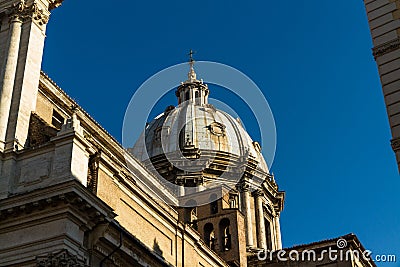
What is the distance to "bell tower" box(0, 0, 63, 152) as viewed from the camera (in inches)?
803

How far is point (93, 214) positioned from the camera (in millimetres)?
17812

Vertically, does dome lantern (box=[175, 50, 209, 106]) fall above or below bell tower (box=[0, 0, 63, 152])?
above

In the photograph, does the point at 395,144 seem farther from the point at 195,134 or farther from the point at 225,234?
the point at 195,134

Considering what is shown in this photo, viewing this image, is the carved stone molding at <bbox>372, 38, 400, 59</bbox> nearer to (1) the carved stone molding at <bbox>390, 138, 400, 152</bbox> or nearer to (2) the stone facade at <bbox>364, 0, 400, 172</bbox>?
(2) the stone facade at <bbox>364, 0, 400, 172</bbox>

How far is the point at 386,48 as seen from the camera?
1243 centimetres

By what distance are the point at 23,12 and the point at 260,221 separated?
3045 centimetres

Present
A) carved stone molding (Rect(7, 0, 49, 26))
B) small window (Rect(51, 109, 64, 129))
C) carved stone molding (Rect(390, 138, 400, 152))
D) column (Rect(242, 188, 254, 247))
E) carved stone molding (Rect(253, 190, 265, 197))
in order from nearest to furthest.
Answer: carved stone molding (Rect(390, 138, 400, 152))
carved stone molding (Rect(7, 0, 49, 26))
small window (Rect(51, 109, 64, 129))
column (Rect(242, 188, 254, 247))
carved stone molding (Rect(253, 190, 265, 197))

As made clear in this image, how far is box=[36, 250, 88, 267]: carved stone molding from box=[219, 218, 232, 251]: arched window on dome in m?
16.8

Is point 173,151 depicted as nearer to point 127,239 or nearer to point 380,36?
point 127,239

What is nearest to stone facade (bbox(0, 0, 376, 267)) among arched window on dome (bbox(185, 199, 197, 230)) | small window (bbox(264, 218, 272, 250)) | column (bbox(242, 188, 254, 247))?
arched window on dome (bbox(185, 199, 197, 230))

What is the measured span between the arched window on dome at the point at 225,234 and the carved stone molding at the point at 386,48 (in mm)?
21441

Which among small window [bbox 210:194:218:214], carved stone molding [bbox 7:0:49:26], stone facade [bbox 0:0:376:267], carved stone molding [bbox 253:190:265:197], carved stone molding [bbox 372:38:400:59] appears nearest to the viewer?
carved stone molding [bbox 372:38:400:59]

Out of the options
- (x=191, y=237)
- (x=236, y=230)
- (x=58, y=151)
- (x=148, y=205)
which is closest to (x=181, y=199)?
(x=236, y=230)

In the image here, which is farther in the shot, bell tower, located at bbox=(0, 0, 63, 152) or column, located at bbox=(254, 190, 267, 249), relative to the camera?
column, located at bbox=(254, 190, 267, 249)
